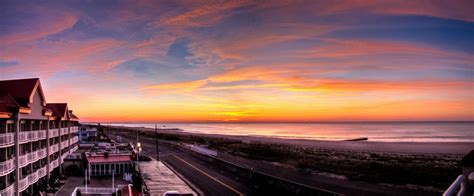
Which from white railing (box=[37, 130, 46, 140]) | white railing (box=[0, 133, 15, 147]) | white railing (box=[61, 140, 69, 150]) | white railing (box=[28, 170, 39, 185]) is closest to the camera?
white railing (box=[0, 133, 15, 147])

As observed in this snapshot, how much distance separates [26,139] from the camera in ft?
109

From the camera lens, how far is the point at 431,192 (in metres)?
34.8

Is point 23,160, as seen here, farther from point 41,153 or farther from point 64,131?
point 64,131

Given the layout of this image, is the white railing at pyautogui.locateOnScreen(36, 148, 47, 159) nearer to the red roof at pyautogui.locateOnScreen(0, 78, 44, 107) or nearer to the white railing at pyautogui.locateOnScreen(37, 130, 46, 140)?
the white railing at pyautogui.locateOnScreen(37, 130, 46, 140)

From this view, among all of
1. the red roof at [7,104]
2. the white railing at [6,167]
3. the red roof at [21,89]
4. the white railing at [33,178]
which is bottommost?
the white railing at [33,178]

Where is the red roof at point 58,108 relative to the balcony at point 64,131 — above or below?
above

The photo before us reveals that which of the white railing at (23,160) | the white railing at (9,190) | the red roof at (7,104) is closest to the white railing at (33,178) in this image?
the white railing at (23,160)

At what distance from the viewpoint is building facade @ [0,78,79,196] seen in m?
28.6

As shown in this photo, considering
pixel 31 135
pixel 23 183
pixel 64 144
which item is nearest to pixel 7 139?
pixel 23 183

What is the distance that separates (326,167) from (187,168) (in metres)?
20.8

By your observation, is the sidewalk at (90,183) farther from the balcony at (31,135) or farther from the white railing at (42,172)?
the balcony at (31,135)

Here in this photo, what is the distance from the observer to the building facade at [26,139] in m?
28.6

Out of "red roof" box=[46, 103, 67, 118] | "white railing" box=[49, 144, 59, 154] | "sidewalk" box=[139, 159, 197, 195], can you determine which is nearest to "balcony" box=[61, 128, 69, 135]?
"red roof" box=[46, 103, 67, 118]

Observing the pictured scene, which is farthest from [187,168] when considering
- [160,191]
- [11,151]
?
[11,151]
